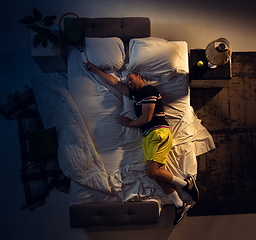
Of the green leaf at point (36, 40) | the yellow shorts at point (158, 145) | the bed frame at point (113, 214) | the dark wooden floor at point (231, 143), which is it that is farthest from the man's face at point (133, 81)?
the bed frame at point (113, 214)

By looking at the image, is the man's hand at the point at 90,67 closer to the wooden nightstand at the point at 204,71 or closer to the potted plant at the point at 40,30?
the potted plant at the point at 40,30

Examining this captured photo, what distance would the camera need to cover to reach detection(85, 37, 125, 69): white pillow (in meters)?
2.11

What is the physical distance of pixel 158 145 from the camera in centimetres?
192

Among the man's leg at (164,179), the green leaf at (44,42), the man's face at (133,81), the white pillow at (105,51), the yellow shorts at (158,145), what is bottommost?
the man's leg at (164,179)

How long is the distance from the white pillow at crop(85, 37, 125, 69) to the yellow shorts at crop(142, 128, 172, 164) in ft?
3.07

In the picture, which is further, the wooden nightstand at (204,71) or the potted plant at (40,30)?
the wooden nightstand at (204,71)

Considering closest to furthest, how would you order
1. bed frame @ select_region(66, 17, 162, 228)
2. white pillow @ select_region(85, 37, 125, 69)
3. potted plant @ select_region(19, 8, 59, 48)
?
1. bed frame @ select_region(66, 17, 162, 228)
2. potted plant @ select_region(19, 8, 59, 48)
3. white pillow @ select_region(85, 37, 125, 69)

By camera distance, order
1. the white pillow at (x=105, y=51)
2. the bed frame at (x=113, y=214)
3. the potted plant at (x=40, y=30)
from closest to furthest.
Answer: the bed frame at (x=113, y=214), the potted plant at (x=40, y=30), the white pillow at (x=105, y=51)

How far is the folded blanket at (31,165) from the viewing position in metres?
2.19

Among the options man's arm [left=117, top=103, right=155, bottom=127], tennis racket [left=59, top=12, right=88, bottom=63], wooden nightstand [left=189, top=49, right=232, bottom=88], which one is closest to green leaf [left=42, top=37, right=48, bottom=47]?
tennis racket [left=59, top=12, right=88, bottom=63]

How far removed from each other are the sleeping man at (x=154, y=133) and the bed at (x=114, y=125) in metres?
0.08

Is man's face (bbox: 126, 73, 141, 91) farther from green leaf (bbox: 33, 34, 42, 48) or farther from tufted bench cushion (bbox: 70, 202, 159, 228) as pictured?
tufted bench cushion (bbox: 70, 202, 159, 228)

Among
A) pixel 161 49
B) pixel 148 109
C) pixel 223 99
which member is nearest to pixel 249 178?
pixel 223 99

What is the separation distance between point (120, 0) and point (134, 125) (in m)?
1.98
